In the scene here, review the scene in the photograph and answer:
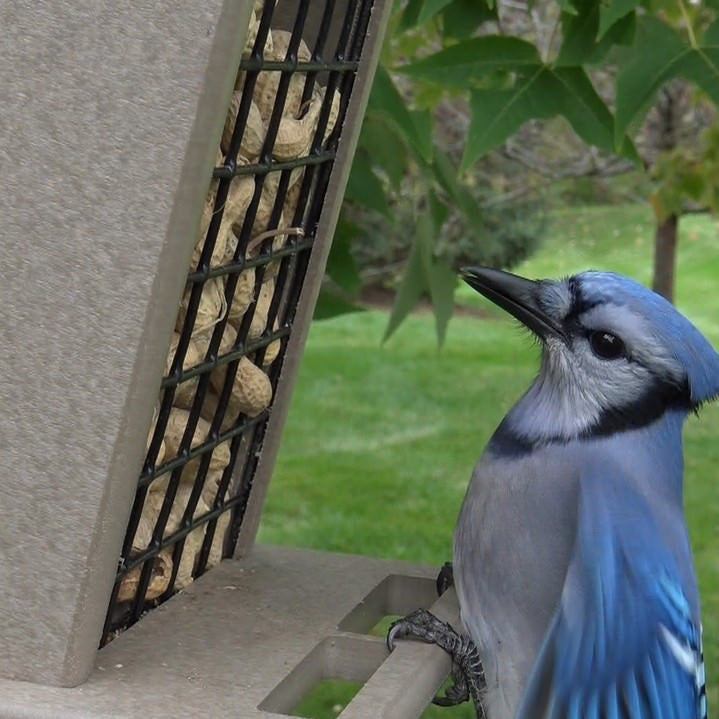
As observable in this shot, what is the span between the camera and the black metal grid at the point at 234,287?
1.19 m

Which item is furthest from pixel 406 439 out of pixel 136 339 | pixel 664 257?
pixel 136 339

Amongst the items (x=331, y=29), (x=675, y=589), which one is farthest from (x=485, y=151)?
(x=675, y=589)

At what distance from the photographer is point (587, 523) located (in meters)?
1.27

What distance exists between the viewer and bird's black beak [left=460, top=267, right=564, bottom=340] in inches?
56.2

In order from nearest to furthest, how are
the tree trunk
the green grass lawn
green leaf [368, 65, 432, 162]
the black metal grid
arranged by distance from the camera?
1. the black metal grid
2. green leaf [368, 65, 432, 162]
3. the green grass lawn
4. the tree trunk

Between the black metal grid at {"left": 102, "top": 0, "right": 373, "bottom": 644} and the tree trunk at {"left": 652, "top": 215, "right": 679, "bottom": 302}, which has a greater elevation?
the black metal grid at {"left": 102, "top": 0, "right": 373, "bottom": 644}

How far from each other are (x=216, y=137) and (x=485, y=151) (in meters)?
0.66

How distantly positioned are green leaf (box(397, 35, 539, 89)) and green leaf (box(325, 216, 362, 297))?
0.23m

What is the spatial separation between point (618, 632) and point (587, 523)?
10cm

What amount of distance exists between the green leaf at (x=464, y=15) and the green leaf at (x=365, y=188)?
0.68ft

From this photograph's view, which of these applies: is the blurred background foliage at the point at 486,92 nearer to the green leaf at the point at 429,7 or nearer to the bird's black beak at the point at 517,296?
the green leaf at the point at 429,7

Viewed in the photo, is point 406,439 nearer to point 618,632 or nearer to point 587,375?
point 587,375

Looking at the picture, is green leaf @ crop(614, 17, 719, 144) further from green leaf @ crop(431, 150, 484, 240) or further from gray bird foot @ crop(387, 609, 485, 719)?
gray bird foot @ crop(387, 609, 485, 719)

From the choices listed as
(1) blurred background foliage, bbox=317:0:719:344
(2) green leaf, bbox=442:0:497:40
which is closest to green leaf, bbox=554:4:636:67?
(1) blurred background foliage, bbox=317:0:719:344
